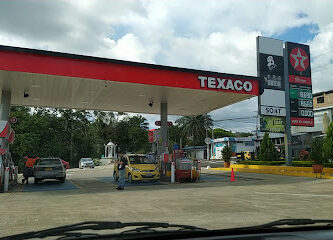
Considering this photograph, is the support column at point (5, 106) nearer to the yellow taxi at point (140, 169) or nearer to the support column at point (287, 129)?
the yellow taxi at point (140, 169)

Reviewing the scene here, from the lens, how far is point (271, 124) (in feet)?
81.5

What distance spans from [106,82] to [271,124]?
48.9 feet

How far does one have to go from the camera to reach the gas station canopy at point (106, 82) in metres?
13.4

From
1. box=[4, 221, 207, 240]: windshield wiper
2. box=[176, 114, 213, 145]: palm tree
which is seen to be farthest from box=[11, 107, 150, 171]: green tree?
box=[4, 221, 207, 240]: windshield wiper

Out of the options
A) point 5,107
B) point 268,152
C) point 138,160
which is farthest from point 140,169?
point 268,152

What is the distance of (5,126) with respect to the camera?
14.4m

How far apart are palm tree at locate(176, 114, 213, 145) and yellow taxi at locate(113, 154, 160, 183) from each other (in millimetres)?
50364

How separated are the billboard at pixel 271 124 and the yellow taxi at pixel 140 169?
460 inches

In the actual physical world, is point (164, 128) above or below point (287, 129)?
below

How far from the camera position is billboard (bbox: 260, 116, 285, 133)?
24719 mm

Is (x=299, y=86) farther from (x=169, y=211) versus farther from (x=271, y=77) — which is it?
(x=169, y=211)

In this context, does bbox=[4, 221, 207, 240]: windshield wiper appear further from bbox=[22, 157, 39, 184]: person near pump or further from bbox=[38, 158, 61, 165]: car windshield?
bbox=[22, 157, 39, 184]: person near pump

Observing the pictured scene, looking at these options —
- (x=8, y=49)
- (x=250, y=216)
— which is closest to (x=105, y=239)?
(x=250, y=216)

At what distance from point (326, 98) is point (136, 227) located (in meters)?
51.2
